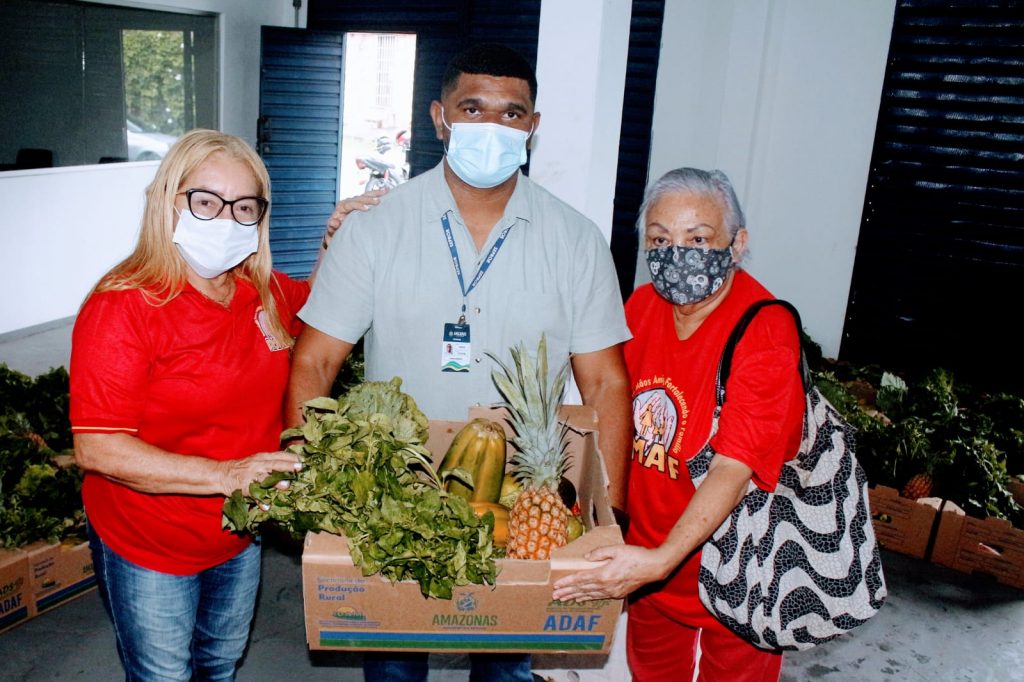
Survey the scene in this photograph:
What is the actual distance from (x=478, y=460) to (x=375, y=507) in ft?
1.37

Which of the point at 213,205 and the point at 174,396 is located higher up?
the point at 213,205

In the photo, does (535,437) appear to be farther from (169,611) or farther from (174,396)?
(169,611)

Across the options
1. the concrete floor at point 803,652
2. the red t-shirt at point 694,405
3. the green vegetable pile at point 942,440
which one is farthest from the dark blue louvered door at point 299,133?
the red t-shirt at point 694,405

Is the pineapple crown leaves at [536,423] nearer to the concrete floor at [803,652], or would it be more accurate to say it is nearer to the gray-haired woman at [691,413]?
the gray-haired woman at [691,413]

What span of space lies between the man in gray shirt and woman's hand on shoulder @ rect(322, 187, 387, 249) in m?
0.05

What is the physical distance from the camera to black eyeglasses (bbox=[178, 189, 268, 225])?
2.10 m

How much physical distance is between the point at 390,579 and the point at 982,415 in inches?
189

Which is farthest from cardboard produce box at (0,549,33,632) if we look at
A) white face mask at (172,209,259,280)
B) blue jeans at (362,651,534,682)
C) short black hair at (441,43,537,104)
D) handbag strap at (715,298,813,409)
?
handbag strap at (715,298,813,409)

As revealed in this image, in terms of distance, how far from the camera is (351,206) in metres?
2.46

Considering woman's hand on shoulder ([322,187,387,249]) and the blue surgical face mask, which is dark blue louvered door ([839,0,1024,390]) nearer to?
the blue surgical face mask

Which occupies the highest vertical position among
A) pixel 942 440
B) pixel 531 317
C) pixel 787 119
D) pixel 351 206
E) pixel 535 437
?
pixel 787 119

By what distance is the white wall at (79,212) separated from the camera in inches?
273

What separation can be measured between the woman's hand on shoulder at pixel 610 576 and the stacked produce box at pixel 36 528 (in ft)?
9.58

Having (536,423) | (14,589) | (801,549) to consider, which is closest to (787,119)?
(801,549)
